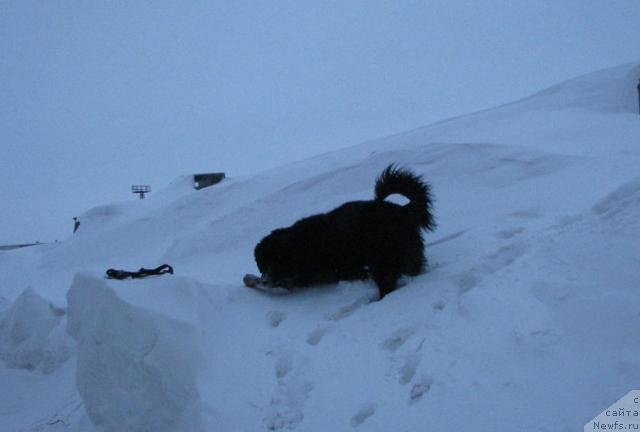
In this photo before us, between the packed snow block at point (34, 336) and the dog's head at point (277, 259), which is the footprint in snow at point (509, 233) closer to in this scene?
the dog's head at point (277, 259)

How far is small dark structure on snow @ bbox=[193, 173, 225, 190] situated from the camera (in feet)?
54.7

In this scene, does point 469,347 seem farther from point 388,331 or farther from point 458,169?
point 458,169

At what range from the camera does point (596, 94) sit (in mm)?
12039

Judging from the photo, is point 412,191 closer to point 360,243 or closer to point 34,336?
point 360,243

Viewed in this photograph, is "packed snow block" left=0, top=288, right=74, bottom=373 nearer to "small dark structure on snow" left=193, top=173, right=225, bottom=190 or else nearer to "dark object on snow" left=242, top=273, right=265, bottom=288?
"dark object on snow" left=242, top=273, right=265, bottom=288

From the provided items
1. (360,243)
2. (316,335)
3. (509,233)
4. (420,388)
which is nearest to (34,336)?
(316,335)

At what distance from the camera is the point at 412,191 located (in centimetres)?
459

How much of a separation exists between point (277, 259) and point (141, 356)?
5.59 ft

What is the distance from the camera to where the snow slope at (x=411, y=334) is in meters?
2.59

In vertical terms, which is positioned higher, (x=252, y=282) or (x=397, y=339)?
(x=252, y=282)

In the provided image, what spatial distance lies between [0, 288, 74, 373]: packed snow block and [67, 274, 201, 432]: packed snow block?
1933 millimetres

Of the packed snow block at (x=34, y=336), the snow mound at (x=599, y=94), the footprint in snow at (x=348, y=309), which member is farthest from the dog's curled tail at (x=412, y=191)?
the snow mound at (x=599, y=94)

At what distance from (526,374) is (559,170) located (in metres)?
4.50

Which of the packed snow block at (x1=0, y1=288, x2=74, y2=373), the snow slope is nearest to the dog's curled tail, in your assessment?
the snow slope
